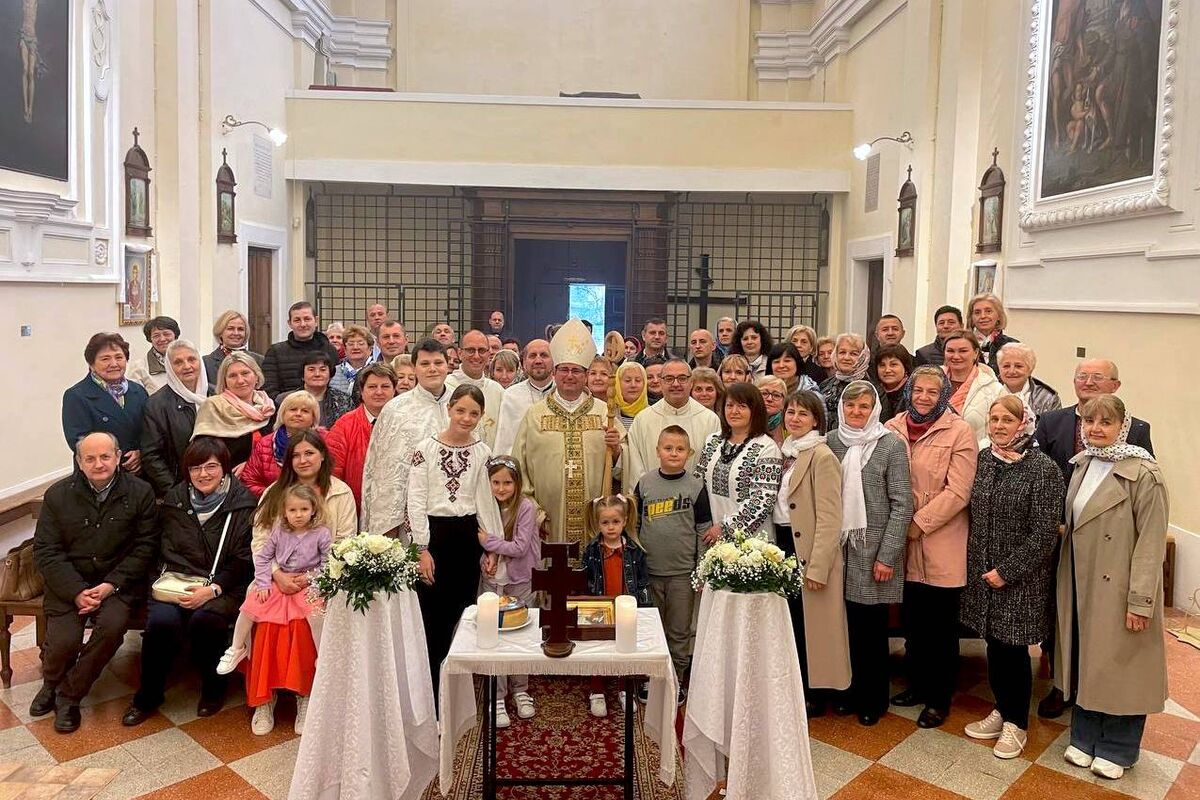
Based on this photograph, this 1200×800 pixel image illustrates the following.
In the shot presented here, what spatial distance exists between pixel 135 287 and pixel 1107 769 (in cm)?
800

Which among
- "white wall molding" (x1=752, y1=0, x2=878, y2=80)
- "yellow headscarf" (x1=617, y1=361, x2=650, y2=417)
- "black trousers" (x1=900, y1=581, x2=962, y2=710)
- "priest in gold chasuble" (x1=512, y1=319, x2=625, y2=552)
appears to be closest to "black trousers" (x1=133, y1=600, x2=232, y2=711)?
"priest in gold chasuble" (x1=512, y1=319, x2=625, y2=552)

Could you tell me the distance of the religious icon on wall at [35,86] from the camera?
6.34m

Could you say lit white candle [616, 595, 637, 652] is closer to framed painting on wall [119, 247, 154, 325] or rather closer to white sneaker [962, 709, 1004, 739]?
white sneaker [962, 709, 1004, 739]

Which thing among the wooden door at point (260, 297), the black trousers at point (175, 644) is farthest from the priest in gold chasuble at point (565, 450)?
the wooden door at point (260, 297)

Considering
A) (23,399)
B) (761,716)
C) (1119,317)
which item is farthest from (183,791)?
(1119,317)

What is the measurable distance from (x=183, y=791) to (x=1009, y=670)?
326 centimetres

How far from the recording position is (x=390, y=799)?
340 centimetres

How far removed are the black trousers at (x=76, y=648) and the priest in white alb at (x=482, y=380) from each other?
1.97m

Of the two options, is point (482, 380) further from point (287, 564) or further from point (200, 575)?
point (200, 575)

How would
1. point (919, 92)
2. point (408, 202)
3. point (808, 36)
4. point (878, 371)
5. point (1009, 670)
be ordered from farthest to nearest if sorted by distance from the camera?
point (808, 36), point (408, 202), point (919, 92), point (878, 371), point (1009, 670)

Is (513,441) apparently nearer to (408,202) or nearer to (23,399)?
(23,399)

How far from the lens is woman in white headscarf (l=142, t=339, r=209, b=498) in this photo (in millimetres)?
4805

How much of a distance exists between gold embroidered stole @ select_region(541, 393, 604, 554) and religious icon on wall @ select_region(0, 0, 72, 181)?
4268 mm

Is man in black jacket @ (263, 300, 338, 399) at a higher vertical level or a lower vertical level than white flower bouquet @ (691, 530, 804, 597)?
higher
